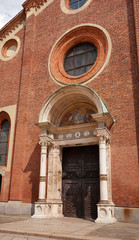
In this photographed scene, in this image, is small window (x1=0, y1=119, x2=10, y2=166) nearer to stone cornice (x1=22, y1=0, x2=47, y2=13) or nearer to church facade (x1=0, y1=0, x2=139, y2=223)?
church facade (x1=0, y1=0, x2=139, y2=223)

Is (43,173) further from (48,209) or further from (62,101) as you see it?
(62,101)

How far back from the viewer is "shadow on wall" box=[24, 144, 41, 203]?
1208 centimetres

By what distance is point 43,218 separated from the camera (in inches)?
408

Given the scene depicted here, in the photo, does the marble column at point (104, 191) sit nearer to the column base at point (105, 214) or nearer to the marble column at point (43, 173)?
the column base at point (105, 214)

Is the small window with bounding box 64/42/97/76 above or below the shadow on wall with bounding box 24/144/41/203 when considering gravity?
above

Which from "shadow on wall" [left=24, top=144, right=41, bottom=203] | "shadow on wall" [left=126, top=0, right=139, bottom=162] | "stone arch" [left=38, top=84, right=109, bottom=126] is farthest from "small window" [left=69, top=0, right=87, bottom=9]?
"shadow on wall" [left=24, top=144, right=41, bottom=203]

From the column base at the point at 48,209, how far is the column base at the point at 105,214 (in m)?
2.70

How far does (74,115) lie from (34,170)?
3.66 meters

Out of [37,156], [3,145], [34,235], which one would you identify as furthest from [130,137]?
[3,145]

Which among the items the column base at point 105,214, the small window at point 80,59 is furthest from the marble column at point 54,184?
the small window at point 80,59

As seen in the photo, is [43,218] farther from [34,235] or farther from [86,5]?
[86,5]

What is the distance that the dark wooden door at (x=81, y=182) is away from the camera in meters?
11.0

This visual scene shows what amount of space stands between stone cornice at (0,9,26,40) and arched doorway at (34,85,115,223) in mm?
7798

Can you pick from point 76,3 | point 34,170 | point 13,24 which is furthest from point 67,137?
point 13,24
